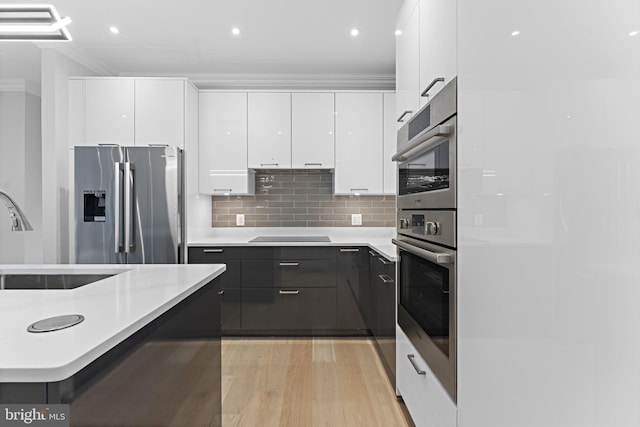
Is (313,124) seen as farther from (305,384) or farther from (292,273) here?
(305,384)

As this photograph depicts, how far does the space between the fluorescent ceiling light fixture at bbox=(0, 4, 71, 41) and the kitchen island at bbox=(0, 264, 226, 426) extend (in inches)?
42.0

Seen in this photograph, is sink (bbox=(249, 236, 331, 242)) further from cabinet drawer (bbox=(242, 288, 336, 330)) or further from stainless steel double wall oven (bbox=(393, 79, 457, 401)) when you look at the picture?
stainless steel double wall oven (bbox=(393, 79, 457, 401))

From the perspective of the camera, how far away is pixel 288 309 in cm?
339

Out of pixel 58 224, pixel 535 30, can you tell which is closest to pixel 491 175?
pixel 535 30

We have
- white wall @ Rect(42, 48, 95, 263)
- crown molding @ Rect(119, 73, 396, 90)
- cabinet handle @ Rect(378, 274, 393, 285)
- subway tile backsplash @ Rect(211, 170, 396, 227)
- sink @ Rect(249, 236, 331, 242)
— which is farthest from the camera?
subway tile backsplash @ Rect(211, 170, 396, 227)

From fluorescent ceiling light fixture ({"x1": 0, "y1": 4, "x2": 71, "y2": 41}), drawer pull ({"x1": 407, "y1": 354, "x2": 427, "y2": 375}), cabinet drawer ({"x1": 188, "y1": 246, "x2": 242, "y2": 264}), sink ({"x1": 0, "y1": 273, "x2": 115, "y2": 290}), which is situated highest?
fluorescent ceiling light fixture ({"x1": 0, "y1": 4, "x2": 71, "y2": 41})

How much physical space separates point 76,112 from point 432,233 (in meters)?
3.37

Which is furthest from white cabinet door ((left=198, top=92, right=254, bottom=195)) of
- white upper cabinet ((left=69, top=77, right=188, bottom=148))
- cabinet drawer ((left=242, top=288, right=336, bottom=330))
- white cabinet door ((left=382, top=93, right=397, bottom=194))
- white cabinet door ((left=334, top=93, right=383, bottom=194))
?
white cabinet door ((left=382, top=93, right=397, bottom=194))

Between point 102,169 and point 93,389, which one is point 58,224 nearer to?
point 102,169

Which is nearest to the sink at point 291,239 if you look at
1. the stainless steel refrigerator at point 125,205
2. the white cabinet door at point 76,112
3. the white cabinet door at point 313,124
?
the white cabinet door at point 313,124

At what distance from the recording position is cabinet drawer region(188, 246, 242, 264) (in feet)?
11.0

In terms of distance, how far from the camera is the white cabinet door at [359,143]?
12.1 ft

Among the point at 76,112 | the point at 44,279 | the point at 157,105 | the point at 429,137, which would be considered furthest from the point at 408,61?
the point at 76,112

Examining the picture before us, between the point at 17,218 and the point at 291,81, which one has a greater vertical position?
the point at 291,81
